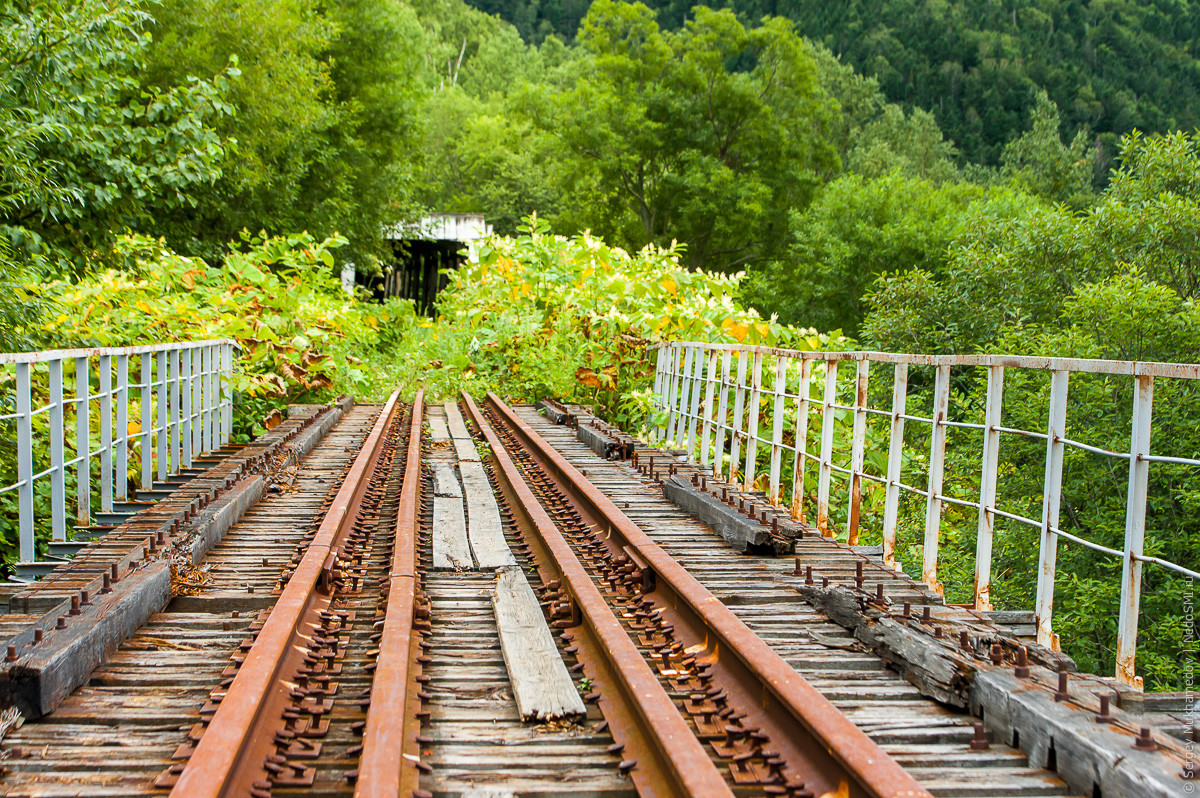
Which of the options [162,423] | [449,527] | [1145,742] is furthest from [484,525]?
[1145,742]

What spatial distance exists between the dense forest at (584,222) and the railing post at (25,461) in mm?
1776

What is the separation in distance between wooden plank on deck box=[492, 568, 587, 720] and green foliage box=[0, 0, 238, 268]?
5248 millimetres

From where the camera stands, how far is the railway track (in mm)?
2621

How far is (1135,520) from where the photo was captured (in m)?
3.60

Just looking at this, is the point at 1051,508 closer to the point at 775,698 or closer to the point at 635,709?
the point at 775,698

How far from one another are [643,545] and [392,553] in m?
1.47

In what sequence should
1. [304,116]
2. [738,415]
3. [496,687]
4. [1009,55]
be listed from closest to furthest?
[496,687], [738,415], [304,116], [1009,55]

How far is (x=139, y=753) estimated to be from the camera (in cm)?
275

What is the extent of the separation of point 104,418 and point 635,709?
559 cm

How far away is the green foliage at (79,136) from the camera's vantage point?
695 cm

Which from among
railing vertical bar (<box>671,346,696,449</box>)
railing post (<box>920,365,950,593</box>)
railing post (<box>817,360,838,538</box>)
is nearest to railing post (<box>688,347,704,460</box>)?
railing vertical bar (<box>671,346,696,449</box>)

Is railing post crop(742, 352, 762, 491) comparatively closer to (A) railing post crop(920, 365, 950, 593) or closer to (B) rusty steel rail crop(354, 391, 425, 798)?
(A) railing post crop(920, 365, 950, 593)

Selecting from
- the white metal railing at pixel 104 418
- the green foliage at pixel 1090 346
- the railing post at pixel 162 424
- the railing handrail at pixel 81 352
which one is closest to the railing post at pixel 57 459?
the white metal railing at pixel 104 418

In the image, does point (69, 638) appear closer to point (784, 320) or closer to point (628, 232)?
point (784, 320)
